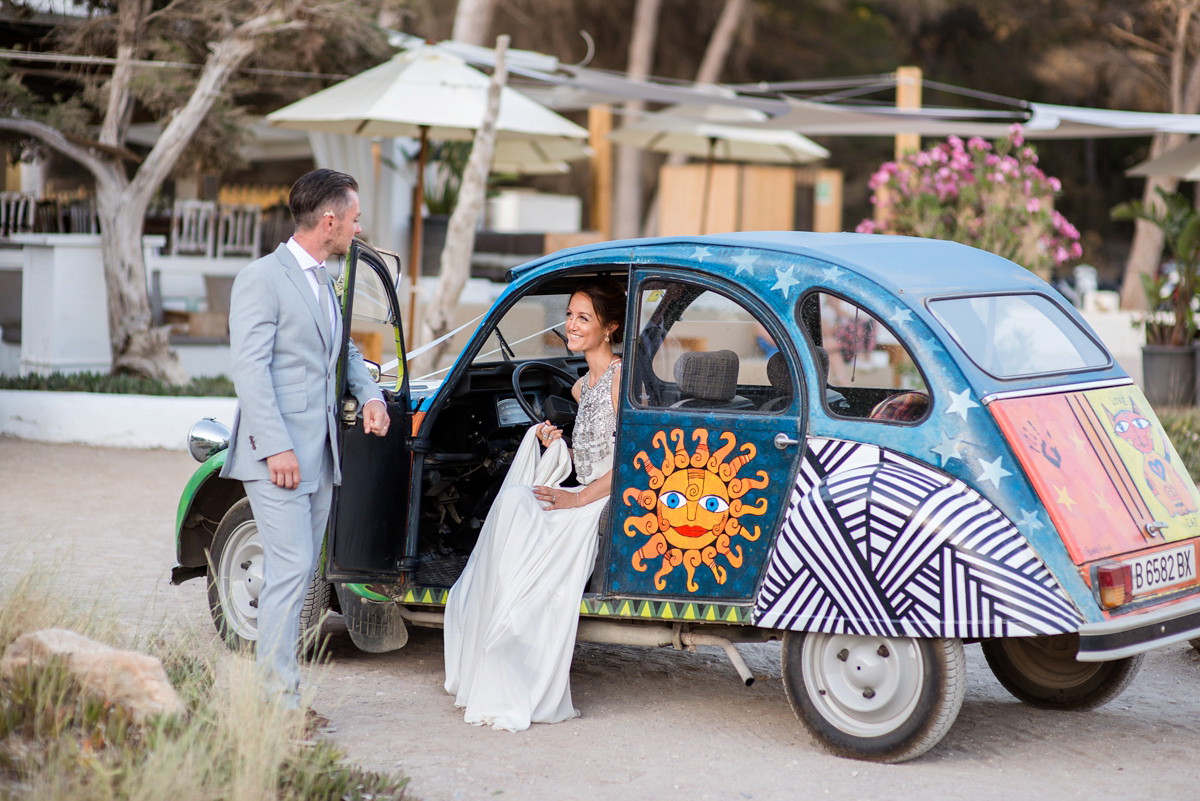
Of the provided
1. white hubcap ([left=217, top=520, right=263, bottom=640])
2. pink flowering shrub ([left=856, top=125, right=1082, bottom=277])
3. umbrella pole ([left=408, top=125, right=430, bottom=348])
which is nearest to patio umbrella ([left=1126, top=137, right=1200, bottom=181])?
pink flowering shrub ([left=856, top=125, right=1082, bottom=277])

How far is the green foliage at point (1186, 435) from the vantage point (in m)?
9.52

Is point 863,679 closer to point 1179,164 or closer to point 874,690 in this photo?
point 874,690

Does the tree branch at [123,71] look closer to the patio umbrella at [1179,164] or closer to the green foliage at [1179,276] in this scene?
the patio umbrella at [1179,164]

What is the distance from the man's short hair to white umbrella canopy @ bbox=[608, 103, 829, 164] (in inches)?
A: 496

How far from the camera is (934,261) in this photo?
15.6ft

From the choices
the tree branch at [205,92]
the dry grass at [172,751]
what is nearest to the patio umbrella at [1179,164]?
the tree branch at [205,92]

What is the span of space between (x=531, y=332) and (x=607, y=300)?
913 millimetres

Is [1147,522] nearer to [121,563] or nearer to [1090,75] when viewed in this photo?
[121,563]

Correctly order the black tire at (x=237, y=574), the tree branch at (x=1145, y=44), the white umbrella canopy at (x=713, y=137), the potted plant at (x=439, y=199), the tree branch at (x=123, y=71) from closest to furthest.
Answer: the black tire at (x=237, y=574) → the tree branch at (x=123, y=71) → the white umbrella canopy at (x=713, y=137) → the potted plant at (x=439, y=199) → the tree branch at (x=1145, y=44)

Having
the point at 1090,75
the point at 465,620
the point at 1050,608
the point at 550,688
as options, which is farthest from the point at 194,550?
the point at 1090,75

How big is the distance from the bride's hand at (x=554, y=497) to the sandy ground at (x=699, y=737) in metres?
0.81

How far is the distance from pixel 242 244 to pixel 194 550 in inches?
360

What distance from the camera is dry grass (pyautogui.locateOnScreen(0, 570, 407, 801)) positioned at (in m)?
3.43

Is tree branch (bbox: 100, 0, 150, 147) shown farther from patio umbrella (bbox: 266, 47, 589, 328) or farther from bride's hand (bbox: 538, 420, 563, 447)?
bride's hand (bbox: 538, 420, 563, 447)
